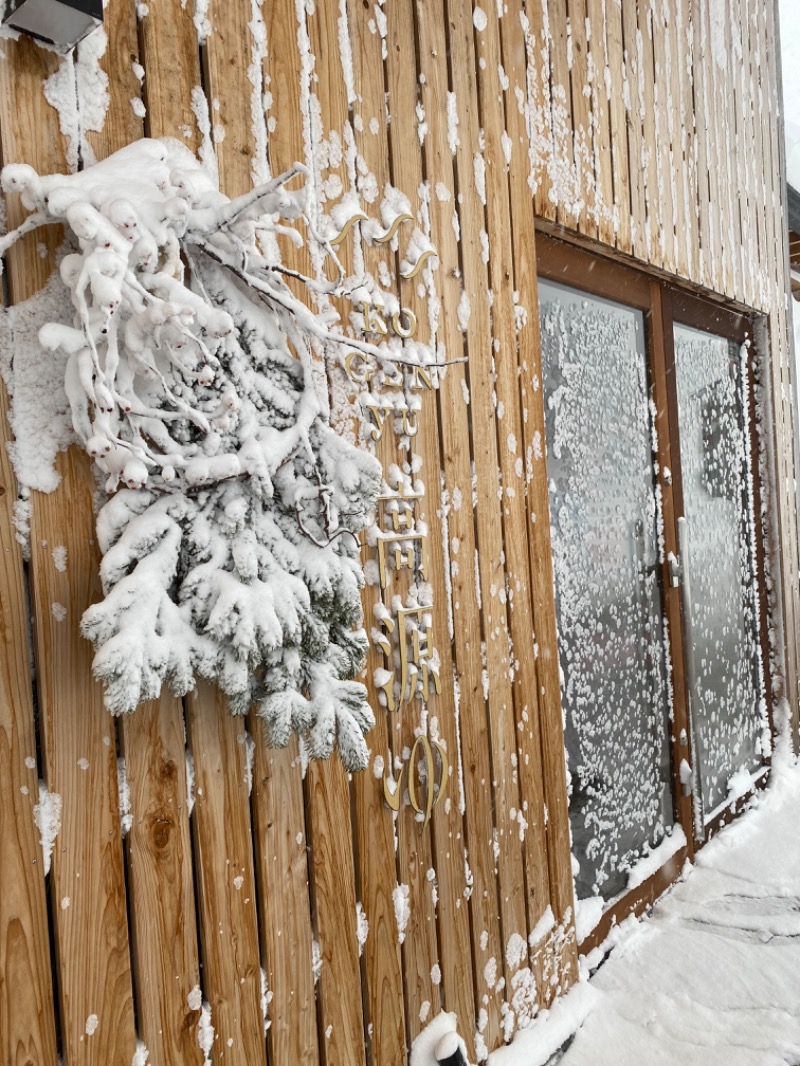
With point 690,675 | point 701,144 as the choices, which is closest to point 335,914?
point 690,675

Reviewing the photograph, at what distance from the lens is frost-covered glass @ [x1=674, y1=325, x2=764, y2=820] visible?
11.1 ft

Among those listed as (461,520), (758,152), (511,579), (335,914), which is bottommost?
(335,914)

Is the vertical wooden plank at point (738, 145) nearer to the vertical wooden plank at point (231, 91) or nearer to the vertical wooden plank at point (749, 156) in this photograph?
the vertical wooden plank at point (749, 156)

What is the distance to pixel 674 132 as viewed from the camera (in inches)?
126

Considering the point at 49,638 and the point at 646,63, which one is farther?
the point at 646,63

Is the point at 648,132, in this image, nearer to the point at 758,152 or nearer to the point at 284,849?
the point at 758,152

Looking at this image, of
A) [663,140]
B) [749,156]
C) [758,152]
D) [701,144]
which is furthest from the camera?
[758,152]

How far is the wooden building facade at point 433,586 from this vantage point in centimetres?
124

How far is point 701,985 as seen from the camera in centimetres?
237

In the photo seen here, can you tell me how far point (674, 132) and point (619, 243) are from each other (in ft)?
2.65

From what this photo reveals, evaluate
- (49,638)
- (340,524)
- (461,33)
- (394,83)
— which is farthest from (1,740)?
(461,33)

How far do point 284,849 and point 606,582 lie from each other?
1610mm

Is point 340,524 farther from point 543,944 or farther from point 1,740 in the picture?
point 543,944

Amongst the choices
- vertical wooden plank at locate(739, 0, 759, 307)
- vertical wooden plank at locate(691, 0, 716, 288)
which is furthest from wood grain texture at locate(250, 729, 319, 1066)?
vertical wooden plank at locate(739, 0, 759, 307)
